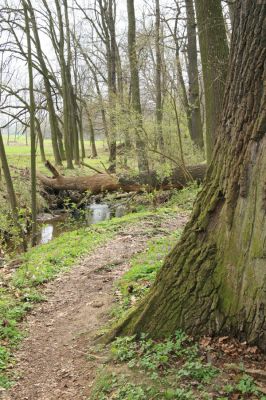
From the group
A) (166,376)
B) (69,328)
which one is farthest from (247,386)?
(69,328)

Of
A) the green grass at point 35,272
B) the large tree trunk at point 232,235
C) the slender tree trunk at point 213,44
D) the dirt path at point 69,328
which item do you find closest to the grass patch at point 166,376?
the large tree trunk at point 232,235

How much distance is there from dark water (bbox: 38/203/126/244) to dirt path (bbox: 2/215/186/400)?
480 centimetres

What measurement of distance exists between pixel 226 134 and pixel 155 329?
214 cm

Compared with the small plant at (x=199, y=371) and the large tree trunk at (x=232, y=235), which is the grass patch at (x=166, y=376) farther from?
the large tree trunk at (x=232, y=235)

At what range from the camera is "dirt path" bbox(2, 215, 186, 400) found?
4602mm

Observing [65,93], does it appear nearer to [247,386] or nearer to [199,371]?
[199,371]

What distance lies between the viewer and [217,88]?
8.68m

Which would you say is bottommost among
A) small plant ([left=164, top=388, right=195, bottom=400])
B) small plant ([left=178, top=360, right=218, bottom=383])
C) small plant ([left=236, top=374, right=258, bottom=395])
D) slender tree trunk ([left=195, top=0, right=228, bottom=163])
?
small plant ([left=164, top=388, right=195, bottom=400])

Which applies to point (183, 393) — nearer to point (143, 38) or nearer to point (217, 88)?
point (217, 88)

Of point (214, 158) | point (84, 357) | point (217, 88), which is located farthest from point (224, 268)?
point (217, 88)

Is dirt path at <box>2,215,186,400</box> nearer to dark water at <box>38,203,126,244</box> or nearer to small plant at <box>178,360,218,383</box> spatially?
small plant at <box>178,360,218,383</box>

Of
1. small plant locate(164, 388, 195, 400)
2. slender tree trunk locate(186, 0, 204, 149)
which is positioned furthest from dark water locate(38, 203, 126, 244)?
small plant locate(164, 388, 195, 400)

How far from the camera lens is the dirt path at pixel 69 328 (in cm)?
460

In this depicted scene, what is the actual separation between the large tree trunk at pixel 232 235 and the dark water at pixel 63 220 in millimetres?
9418
